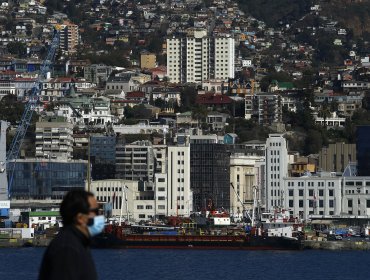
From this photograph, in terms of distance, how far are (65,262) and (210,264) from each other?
159 ft

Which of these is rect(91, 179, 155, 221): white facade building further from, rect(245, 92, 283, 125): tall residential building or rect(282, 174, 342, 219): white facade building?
rect(245, 92, 283, 125): tall residential building

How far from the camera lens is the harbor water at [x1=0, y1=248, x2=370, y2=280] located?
154 feet

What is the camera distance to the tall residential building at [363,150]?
292 ft

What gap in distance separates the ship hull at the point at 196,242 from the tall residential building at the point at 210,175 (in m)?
19.1

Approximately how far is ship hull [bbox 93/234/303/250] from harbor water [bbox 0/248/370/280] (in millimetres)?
1146

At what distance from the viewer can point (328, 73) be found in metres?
134

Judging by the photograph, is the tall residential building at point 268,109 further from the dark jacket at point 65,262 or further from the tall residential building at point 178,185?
the dark jacket at point 65,262

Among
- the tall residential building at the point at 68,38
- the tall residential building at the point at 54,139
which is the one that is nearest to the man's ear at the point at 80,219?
the tall residential building at the point at 54,139

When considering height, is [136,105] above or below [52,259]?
above

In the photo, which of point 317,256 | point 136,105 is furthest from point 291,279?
point 136,105

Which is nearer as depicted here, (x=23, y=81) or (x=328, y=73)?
(x=23, y=81)

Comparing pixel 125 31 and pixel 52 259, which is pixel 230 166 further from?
pixel 52 259

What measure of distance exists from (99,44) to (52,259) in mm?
136855

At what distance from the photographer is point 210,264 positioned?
5416 cm
